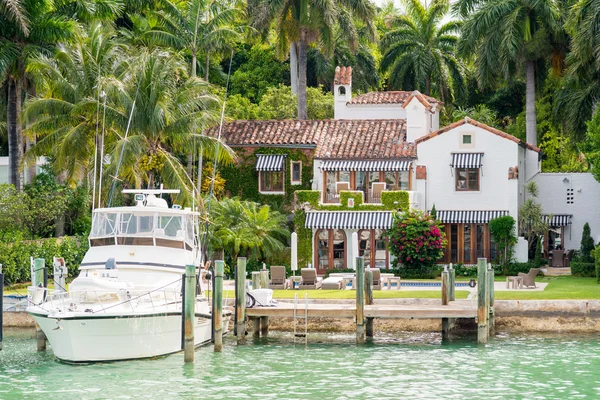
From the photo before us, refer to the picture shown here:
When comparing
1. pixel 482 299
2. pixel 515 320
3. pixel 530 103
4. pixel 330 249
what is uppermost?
pixel 530 103

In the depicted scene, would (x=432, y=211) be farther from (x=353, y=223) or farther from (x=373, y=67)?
(x=373, y=67)

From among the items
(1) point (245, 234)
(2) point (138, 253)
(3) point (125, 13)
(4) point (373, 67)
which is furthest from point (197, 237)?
(4) point (373, 67)

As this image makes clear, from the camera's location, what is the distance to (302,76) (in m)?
62.5

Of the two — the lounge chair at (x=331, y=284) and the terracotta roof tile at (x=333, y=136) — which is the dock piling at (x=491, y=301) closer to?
the lounge chair at (x=331, y=284)

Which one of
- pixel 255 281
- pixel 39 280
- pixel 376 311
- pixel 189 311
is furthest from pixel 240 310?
pixel 39 280

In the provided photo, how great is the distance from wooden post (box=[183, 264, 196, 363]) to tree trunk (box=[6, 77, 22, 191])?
70.5 feet

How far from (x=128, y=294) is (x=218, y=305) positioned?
3.08 metres

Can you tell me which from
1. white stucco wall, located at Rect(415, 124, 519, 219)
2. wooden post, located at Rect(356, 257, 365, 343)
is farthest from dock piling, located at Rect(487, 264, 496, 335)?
white stucco wall, located at Rect(415, 124, 519, 219)

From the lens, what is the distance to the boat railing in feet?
108

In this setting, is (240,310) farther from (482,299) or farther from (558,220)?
(558,220)

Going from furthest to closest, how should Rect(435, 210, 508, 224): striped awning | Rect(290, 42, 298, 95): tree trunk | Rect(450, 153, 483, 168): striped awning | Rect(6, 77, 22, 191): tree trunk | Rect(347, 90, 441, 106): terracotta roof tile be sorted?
Rect(290, 42, 298, 95): tree trunk < Rect(347, 90, 441, 106): terracotta roof tile < Rect(450, 153, 483, 168): striped awning < Rect(435, 210, 508, 224): striped awning < Rect(6, 77, 22, 191): tree trunk

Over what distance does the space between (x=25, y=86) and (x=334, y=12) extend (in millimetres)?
16610

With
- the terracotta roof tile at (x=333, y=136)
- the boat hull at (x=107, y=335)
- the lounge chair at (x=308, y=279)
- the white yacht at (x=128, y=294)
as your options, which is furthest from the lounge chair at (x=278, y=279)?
the boat hull at (x=107, y=335)

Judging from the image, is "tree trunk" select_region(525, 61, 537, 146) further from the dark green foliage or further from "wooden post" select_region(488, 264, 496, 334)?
"wooden post" select_region(488, 264, 496, 334)
